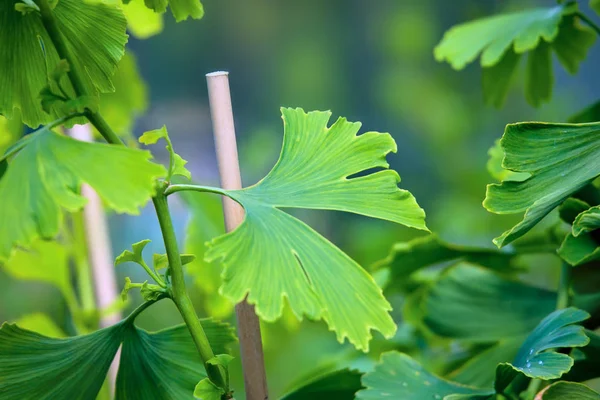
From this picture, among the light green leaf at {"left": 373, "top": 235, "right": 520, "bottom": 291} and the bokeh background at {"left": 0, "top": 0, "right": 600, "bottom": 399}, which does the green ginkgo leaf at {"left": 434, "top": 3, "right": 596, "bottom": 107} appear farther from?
the bokeh background at {"left": 0, "top": 0, "right": 600, "bottom": 399}

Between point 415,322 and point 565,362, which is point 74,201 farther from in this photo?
point 415,322

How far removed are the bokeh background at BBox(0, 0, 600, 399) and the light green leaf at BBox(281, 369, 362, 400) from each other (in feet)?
2.58

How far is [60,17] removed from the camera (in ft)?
0.92

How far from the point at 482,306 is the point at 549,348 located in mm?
140

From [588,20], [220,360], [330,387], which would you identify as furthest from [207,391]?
[588,20]

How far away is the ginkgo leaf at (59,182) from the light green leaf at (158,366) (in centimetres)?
10

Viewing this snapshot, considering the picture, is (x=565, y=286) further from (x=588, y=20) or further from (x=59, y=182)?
(x=59, y=182)

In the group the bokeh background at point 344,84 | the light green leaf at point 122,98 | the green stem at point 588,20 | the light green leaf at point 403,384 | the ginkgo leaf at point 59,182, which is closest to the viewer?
the ginkgo leaf at point 59,182

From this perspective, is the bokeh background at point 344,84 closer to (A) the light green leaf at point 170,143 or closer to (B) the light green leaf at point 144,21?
(B) the light green leaf at point 144,21

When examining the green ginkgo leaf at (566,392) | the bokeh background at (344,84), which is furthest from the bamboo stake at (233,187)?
the bokeh background at (344,84)

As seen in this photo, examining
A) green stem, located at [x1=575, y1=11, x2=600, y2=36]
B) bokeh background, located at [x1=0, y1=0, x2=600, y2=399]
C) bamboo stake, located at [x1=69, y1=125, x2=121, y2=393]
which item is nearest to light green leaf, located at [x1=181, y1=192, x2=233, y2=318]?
bamboo stake, located at [x1=69, y1=125, x2=121, y2=393]

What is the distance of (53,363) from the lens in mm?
290

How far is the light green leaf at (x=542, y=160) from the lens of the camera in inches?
11.2

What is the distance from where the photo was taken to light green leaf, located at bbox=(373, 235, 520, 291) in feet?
1.36
